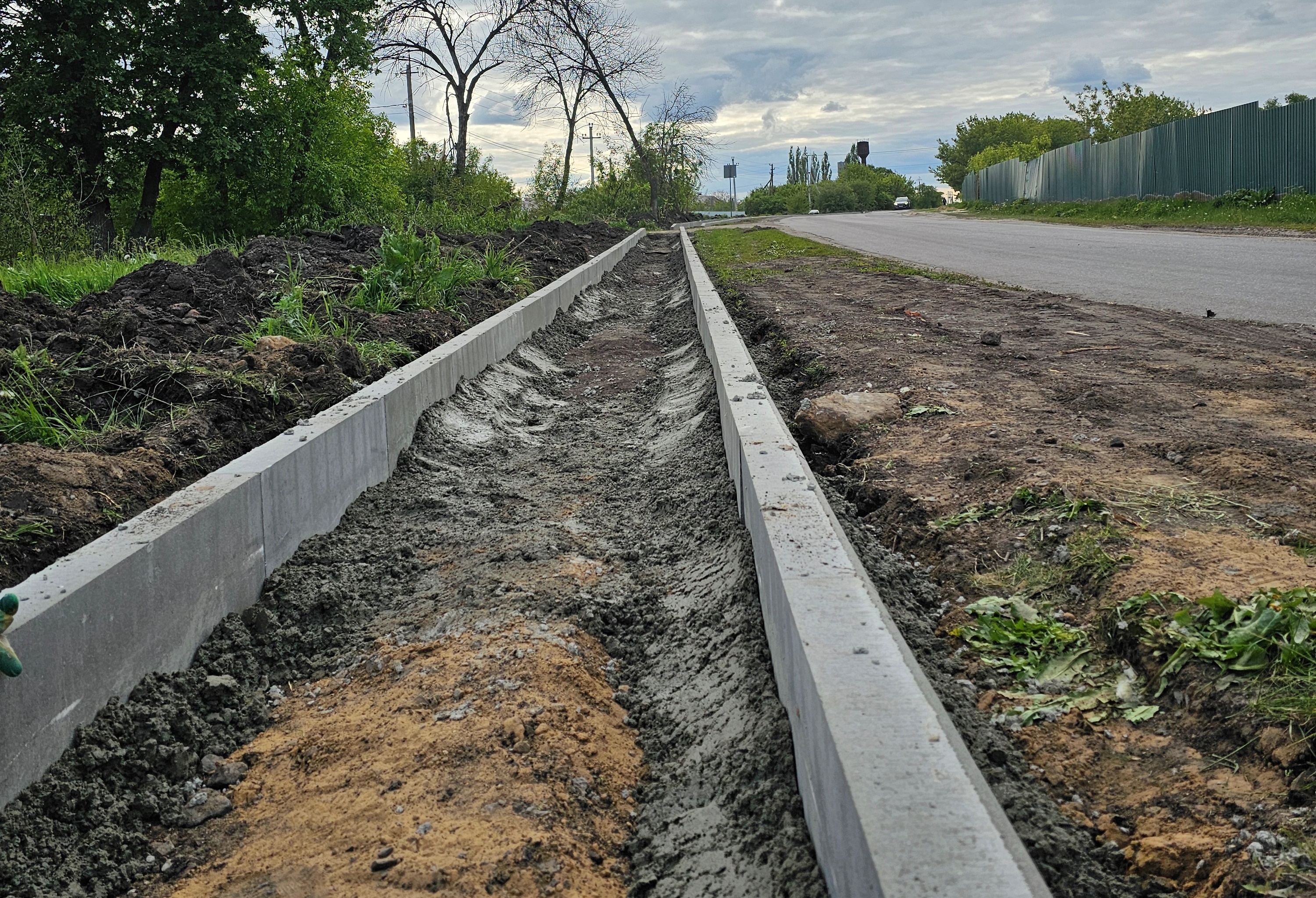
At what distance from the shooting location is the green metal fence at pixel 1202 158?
74.1ft

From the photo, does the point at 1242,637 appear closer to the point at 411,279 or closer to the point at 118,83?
the point at 411,279

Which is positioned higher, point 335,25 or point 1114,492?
point 335,25

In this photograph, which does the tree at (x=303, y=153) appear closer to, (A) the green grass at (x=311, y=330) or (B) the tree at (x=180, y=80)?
(B) the tree at (x=180, y=80)

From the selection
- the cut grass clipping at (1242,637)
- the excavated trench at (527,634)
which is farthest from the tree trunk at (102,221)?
the cut grass clipping at (1242,637)

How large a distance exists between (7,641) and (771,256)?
651 inches

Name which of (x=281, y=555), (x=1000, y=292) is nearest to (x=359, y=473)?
(x=281, y=555)

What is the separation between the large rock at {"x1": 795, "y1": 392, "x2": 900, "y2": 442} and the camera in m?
4.83

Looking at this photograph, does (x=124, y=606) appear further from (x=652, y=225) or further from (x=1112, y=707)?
(x=652, y=225)

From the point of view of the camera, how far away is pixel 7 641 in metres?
2.13

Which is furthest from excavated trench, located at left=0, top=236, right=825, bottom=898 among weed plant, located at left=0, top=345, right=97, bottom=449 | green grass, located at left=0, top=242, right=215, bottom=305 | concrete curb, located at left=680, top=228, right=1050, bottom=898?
green grass, located at left=0, top=242, right=215, bottom=305

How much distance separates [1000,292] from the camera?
1002 cm

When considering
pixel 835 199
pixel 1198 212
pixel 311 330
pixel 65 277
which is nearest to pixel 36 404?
pixel 311 330

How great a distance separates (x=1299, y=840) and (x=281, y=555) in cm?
323

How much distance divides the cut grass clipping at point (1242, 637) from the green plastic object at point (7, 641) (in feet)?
8.82
